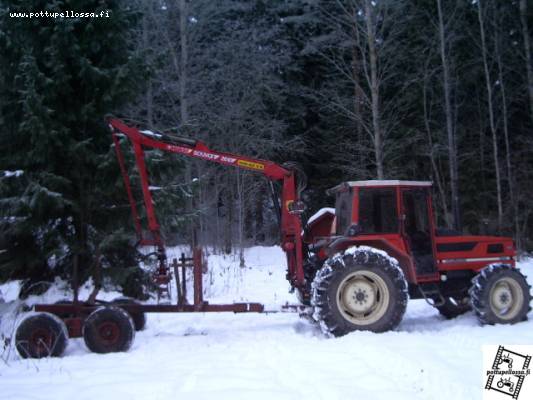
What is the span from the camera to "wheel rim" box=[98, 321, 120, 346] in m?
6.54

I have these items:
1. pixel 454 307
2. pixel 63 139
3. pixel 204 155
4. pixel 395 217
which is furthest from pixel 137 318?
pixel 454 307

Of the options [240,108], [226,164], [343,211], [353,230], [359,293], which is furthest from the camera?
[240,108]

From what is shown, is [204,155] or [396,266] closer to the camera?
[396,266]

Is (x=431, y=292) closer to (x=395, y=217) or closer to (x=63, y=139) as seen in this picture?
(x=395, y=217)

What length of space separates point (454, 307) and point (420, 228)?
1.46 meters

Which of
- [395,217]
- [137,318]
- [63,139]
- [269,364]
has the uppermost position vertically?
[63,139]

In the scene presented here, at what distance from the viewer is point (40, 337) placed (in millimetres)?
6402

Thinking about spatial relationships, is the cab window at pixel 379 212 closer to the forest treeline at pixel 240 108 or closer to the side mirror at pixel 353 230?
the side mirror at pixel 353 230

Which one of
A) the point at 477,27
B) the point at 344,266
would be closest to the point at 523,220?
the point at 477,27

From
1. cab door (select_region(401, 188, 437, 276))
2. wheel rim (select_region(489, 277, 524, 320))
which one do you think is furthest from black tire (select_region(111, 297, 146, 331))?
wheel rim (select_region(489, 277, 524, 320))

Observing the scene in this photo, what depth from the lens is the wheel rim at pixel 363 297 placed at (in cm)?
704

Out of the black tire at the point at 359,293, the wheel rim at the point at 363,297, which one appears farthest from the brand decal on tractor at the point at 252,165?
the wheel rim at the point at 363,297

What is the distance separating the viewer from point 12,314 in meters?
8.49

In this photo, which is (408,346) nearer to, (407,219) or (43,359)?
(407,219)
